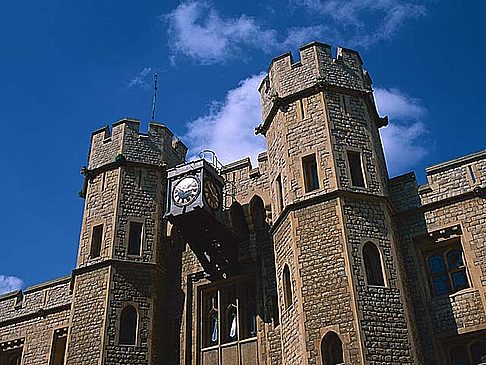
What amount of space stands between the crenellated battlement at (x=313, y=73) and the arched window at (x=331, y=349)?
692 cm

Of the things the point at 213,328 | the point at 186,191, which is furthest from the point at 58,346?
the point at 186,191

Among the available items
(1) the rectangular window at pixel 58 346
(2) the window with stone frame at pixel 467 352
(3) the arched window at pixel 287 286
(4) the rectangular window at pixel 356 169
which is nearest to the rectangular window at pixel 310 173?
(4) the rectangular window at pixel 356 169

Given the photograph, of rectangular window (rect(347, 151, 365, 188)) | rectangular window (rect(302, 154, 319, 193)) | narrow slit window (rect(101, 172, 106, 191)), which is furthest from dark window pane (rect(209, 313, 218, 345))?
rectangular window (rect(347, 151, 365, 188))

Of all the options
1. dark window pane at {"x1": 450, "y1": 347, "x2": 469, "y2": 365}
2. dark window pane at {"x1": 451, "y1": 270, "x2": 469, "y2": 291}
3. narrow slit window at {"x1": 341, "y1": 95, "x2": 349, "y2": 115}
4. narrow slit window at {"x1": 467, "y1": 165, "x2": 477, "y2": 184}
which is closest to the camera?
dark window pane at {"x1": 450, "y1": 347, "x2": 469, "y2": 365}

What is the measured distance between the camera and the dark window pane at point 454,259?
14.9 metres

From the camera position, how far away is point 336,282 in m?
13.9

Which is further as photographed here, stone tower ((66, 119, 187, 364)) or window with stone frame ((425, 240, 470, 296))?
stone tower ((66, 119, 187, 364))

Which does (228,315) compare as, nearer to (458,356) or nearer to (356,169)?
(356,169)

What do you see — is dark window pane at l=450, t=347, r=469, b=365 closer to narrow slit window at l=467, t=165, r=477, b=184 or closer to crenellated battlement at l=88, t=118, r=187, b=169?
narrow slit window at l=467, t=165, r=477, b=184

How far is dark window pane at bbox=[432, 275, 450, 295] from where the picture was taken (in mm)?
14773

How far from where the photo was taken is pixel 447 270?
49.1 ft

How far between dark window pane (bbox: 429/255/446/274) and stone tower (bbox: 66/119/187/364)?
24.1ft

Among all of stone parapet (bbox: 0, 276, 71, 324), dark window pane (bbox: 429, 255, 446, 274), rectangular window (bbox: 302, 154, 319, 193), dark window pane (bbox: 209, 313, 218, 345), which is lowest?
dark window pane (bbox: 209, 313, 218, 345)

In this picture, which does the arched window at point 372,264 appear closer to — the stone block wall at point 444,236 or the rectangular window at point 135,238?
the stone block wall at point 444,236
